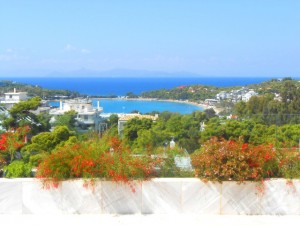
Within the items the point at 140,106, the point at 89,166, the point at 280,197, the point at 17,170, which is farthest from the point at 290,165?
the point at 140,106

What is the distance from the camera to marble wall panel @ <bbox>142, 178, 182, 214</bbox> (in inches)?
158

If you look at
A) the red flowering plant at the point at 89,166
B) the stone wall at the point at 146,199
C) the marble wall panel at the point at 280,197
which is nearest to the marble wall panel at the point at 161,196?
the stone wall at the point at 146,199

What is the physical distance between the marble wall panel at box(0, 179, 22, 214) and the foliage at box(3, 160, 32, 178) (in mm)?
164

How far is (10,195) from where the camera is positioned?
158 inches

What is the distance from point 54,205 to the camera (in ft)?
13.2

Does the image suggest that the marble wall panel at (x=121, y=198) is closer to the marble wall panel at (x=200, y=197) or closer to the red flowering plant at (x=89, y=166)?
the red flowering plant at (x=89, y=166)

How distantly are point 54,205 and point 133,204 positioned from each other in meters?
0.71

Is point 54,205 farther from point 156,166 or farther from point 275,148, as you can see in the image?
point 275,148

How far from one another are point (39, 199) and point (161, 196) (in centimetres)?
110

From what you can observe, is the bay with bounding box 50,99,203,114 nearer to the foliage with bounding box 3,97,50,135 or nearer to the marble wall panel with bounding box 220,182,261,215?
the foliage with bounding box 3,97,50,135

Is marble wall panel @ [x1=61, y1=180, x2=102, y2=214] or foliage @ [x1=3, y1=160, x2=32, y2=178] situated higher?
foliage @ [x1=3, y1=160, x2=32, y2=178]

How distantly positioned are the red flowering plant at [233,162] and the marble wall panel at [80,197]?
0.93m

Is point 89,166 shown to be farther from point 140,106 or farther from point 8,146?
point 140,106

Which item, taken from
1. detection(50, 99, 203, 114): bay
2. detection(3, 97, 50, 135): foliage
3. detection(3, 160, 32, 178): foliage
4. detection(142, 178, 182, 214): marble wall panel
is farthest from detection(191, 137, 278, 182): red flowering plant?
detection(50, 99, 203, 114): bay
